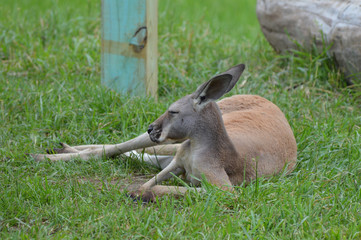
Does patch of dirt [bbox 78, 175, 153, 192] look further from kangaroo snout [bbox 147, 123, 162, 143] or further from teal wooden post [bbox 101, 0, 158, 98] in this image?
teal wooden post [bbox 101, 0, 158, 98]

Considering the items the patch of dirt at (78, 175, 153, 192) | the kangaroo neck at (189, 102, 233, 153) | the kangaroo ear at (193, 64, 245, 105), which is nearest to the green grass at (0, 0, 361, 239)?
the patch of dirt at (78, 175, 153, 192)

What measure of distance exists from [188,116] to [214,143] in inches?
10.2

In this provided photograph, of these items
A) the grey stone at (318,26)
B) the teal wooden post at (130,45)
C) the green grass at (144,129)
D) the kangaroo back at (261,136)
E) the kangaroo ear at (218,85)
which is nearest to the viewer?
the green grass at (144,129)

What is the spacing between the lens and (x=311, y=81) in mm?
5734

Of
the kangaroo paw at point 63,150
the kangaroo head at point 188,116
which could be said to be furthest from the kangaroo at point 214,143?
the kangaroo paw at point 63,150

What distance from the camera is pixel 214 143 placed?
3.76 m

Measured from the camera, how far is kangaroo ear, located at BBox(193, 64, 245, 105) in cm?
367

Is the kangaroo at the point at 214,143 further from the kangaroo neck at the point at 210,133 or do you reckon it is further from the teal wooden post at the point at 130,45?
the teal wooden post at the point at 130,45

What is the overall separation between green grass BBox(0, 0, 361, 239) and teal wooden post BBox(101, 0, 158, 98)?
0.20m

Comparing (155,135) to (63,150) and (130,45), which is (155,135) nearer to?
(63,150)

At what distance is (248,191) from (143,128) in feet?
4.97

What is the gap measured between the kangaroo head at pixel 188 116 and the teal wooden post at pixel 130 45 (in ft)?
5.04

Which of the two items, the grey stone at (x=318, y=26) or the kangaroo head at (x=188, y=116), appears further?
the grey stone at (x=318, y=26)

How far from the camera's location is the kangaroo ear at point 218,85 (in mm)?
3666
